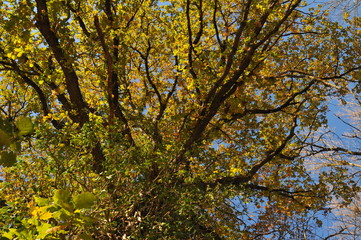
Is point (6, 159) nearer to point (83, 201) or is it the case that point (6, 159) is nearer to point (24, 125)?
point (24, 125)

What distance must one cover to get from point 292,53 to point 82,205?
9408 millimetres

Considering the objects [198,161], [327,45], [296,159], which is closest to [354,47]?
[327,45]

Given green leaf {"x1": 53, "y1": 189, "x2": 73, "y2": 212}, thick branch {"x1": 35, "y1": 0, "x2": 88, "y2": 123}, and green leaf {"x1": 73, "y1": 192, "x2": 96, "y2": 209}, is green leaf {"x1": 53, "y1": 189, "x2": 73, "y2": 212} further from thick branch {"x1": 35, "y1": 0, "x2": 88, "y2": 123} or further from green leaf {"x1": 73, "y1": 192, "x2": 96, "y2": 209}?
thick branch {"x1": 35, "y1": 0, "x2": 88, "y2": 123}

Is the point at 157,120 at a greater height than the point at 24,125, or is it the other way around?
the point at 157,120

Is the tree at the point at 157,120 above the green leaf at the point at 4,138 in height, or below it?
above

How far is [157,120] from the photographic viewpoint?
6.89m

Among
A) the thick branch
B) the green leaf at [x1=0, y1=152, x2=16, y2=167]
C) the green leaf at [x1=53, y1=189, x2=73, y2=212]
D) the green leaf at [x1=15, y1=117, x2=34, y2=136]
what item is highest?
the thick branch

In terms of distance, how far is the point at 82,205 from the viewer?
1.25 meters

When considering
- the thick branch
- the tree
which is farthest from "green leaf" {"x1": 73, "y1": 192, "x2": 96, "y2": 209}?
the thick branch

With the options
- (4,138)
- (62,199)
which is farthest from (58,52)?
(4,138)

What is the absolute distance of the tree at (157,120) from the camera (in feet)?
14.6

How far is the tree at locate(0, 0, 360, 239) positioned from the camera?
4.45 m

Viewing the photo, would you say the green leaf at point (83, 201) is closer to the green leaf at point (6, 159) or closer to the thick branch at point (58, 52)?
the green leaf at point (6, 159)

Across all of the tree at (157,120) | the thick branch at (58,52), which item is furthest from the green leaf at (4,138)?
the thick branch at (58,52)
